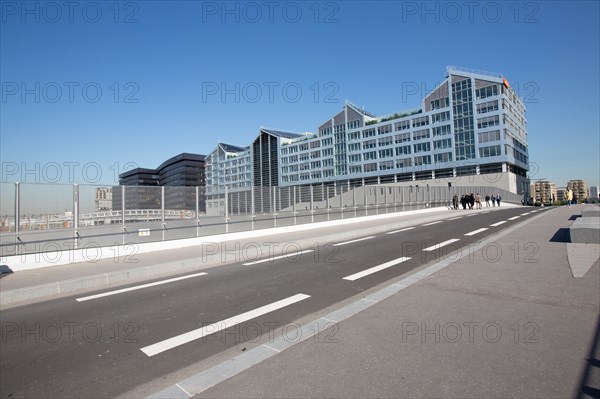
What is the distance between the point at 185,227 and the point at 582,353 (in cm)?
1222

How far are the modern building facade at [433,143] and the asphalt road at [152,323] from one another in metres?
43.3

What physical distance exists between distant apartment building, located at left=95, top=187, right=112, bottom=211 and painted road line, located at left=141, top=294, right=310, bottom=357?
27.1ft

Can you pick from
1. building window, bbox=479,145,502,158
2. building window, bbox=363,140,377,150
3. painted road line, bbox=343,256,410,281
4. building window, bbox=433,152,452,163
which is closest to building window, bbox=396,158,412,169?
building window, bbox=433,152,452,163

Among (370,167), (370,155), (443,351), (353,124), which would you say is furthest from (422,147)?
(443,351)

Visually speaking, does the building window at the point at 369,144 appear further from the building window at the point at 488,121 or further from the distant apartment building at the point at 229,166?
the distant apartment building at the point at 229,166

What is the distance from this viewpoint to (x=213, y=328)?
469cm

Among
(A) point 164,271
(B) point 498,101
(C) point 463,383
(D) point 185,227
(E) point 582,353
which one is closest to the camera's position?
(C) point 463,383

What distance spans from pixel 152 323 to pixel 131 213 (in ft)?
25.6

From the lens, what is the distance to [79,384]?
3.31 metres

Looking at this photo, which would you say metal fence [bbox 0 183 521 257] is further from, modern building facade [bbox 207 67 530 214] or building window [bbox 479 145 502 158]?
building window [bbox 479 145 502 158]

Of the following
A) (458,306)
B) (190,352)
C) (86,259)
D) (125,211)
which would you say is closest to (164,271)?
(86,259)

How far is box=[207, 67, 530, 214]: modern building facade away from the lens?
217 ft

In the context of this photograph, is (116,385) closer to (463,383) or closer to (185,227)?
(463,383)

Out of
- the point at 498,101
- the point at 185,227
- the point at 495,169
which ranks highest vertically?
the point at 498,101
